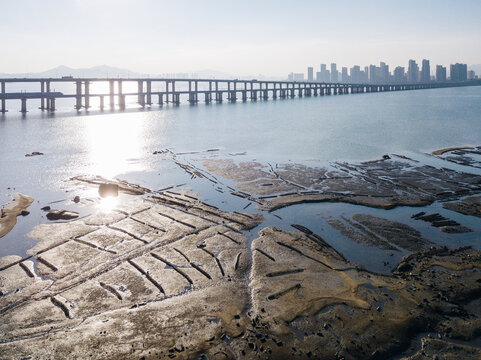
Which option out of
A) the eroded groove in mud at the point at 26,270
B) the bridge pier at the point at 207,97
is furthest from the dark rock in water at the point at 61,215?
the bridge pier at the point at 207,97

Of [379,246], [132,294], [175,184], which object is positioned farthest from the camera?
[175,184]

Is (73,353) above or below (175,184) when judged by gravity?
below

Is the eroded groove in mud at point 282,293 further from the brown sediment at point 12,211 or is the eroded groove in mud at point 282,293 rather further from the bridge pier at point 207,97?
the bridge pier at point 207,97

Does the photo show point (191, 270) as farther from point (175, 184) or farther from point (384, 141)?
point (384, 141)

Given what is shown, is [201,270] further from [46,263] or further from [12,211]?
[12,211]

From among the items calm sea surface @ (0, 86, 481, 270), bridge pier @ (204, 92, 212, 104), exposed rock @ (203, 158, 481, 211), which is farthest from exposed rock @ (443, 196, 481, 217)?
bridge pier @ (204, 92, 212, 104)

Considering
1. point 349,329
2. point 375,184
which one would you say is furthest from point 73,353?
point 375,184

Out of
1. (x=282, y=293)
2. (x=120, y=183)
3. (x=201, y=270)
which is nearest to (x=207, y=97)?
(x=120, y=183)

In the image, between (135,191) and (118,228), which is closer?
(118,228)
